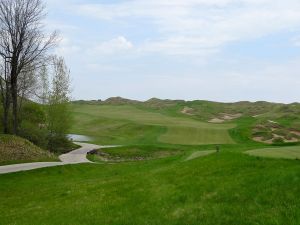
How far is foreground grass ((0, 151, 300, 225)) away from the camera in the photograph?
11.9 metres

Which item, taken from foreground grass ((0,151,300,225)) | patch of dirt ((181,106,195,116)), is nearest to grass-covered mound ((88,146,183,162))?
foreground grass ((0,151,300,225))

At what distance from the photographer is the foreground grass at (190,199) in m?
11.9

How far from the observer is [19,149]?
42531 millimetres

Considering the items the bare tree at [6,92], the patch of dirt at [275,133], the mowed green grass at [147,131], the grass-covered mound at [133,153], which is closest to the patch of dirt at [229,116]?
the mowed green grass at [147,131]

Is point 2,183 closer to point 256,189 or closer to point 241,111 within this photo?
point 256,189

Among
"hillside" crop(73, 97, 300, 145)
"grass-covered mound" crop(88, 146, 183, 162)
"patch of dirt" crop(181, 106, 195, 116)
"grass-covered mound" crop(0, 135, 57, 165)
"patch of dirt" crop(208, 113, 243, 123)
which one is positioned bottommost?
"grass-covered mound" crop(88, 146, 183, 162)

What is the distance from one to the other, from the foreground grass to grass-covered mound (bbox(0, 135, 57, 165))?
1845 centimetres

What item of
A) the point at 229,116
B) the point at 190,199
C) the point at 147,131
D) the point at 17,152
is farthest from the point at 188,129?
the point at 190,199

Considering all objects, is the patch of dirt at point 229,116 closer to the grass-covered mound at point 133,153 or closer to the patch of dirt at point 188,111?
the patch of dirt at point 188,111

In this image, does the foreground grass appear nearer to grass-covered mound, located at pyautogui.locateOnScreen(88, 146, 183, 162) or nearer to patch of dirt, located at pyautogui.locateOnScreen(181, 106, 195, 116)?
grass-covered mound, located at pyautogui.locateOnScreen(88, 146, 183, 162)

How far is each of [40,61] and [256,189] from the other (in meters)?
43.7

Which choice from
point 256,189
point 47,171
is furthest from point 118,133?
point 256,189

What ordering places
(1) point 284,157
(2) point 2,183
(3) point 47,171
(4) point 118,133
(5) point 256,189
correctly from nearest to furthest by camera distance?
1. (5) point 256,189
2. (1) point 284,157
3. (2) point 2,183
4. (3) point 47,171
5. (4) point 118,133

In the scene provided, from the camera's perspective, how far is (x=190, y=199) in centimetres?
1403
